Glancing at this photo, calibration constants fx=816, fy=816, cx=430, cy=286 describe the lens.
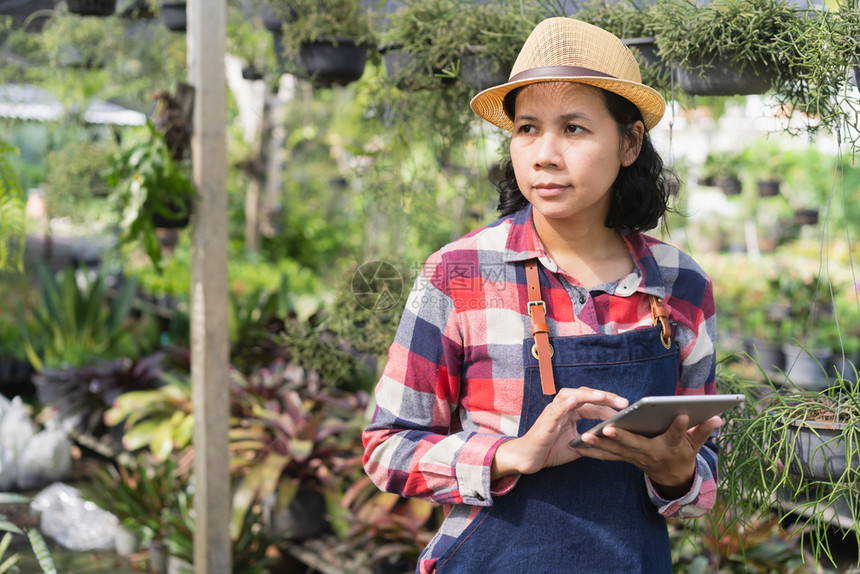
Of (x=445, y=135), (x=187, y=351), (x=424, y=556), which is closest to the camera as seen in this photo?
(x=424, y=556)

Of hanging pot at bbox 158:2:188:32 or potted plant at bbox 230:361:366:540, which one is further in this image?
hanging pot at bbox 158:2:188:32

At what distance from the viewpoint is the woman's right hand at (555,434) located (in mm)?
1022

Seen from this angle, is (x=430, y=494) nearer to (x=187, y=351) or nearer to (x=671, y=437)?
(x=671, y=437)

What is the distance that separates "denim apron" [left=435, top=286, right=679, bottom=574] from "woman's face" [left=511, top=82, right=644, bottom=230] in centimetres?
20

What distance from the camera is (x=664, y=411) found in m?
0.97

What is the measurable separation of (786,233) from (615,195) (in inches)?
246

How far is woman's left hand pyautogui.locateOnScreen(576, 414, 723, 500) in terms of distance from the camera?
3.43 feet

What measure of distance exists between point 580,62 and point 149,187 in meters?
1.68

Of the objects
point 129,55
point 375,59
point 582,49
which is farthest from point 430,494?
point 129,55

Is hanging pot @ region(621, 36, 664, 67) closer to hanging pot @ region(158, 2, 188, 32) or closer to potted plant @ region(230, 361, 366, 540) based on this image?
potted plant @ region(230, 361, 366, 540)

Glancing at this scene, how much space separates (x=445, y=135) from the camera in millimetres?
2398

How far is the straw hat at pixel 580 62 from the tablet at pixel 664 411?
0.45 meters

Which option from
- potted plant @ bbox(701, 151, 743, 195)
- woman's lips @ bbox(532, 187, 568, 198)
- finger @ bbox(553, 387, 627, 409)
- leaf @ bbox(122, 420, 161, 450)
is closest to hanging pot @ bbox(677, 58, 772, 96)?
woman's lips @ bbox(532, 187, 568, 198)

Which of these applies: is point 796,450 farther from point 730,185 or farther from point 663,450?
point 730,185
